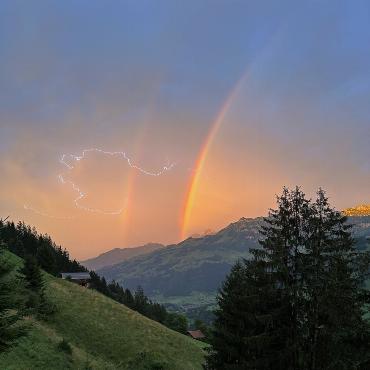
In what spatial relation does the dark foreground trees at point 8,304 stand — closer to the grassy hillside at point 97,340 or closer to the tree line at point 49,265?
the grassy hillside at point 97,340

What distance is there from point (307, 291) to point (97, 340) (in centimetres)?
3205

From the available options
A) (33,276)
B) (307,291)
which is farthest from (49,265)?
(307,291)

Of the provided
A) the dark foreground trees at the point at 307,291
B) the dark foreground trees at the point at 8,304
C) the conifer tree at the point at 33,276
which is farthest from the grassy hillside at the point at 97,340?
the dark foreground trees at the point at 8,304

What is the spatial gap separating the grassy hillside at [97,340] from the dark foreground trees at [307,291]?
14397 mm

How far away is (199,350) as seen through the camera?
200ft

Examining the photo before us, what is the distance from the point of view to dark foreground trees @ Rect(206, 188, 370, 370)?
27.7 meters

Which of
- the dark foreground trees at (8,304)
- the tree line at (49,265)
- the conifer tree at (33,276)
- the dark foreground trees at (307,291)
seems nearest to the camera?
the dark foreground trees at (8,304)

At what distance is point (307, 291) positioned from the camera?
90.2 feet

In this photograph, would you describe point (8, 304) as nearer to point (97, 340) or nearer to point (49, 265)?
point (97, 340)

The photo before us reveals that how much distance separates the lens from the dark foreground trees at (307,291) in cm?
2767

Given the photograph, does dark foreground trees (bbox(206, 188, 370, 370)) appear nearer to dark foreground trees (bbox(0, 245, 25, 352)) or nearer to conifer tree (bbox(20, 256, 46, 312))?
dark foreground trees (bbox(0, 245, 25, 352))

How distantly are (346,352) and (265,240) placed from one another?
9.02 metres

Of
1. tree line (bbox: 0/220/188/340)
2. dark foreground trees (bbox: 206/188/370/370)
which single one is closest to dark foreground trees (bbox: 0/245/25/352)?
dark foreground trees (bbox: 206/188/370/370)

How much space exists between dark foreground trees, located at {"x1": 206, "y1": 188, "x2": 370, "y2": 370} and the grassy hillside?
14397 mm
